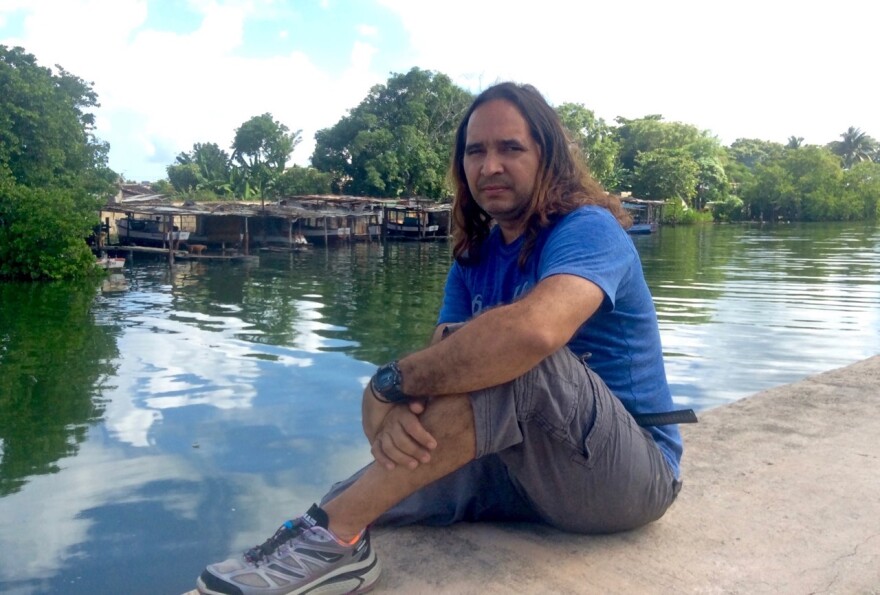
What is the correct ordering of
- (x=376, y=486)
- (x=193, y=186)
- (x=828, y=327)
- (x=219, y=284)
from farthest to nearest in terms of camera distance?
(x=193, y=186) → (x=219, y=284) → (x=828, y=327) → (x=376, y=486)

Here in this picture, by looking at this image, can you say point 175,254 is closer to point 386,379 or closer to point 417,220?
point 417,220

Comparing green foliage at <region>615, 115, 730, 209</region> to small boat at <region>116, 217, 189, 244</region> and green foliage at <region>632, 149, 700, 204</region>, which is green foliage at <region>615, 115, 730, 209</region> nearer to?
green foliage at <region>632, 149, 700, 204</region>

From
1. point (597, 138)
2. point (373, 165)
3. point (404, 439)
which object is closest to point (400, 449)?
point (404, 439)

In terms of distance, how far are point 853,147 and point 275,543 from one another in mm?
80345

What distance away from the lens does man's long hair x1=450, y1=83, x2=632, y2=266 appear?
6.95 ft

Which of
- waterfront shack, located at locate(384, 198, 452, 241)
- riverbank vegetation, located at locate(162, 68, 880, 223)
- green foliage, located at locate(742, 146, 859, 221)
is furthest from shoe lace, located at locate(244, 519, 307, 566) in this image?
green foliage, located at locate(742, 146, 859, 221)

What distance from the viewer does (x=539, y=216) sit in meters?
2.13

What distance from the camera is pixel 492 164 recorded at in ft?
7.25

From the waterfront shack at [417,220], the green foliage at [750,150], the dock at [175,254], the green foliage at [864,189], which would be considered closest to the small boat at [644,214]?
the waterfront shack at [417,220]

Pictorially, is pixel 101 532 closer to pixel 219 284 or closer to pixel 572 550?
pixel 572 550

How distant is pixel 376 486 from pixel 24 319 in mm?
12671

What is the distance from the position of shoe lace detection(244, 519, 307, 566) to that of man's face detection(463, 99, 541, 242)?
0.99 m

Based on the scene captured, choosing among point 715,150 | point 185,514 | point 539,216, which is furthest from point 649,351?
point 715,150

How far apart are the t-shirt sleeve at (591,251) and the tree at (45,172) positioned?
62.0ft
